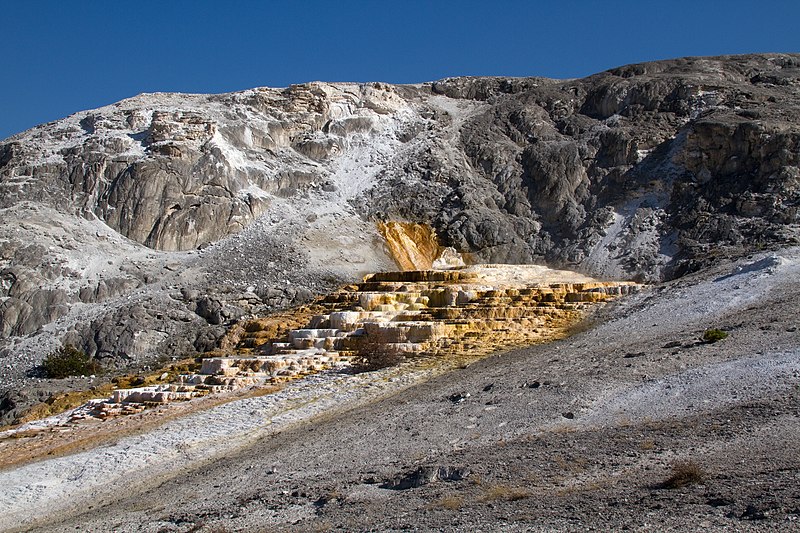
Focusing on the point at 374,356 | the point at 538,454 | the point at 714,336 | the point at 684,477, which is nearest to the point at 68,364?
the point at 374,356

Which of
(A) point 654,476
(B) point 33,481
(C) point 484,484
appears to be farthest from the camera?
(B) point 33,481

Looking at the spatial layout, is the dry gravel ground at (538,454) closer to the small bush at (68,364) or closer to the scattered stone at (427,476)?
the scattered stone at (427,476)

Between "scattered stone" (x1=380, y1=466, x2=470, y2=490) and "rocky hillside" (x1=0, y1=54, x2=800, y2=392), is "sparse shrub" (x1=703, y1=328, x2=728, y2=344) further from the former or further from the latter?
"rocky hillside" (x1=0, y1=54, x2=800, y2=392)

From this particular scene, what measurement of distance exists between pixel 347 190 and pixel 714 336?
26362 millimetres

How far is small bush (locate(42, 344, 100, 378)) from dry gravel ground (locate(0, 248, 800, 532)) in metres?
10.9

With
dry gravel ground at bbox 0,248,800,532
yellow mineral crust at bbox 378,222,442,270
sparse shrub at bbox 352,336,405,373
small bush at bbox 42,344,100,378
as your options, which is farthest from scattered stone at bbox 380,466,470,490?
yellow mineral crust at bbox 378,222,442,270

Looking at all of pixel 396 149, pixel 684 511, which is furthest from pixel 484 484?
pixel 396 149

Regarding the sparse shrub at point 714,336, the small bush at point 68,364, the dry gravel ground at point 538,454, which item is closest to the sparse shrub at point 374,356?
the dry gravel ground at point 538,454

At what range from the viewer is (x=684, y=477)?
27.6 ft

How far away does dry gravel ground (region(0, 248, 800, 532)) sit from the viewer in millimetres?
8250

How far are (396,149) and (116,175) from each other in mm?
15367

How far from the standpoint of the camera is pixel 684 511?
297 inches

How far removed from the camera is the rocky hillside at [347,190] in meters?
29.8

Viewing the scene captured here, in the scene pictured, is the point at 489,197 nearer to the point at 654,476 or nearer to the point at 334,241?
the point at 334,241
